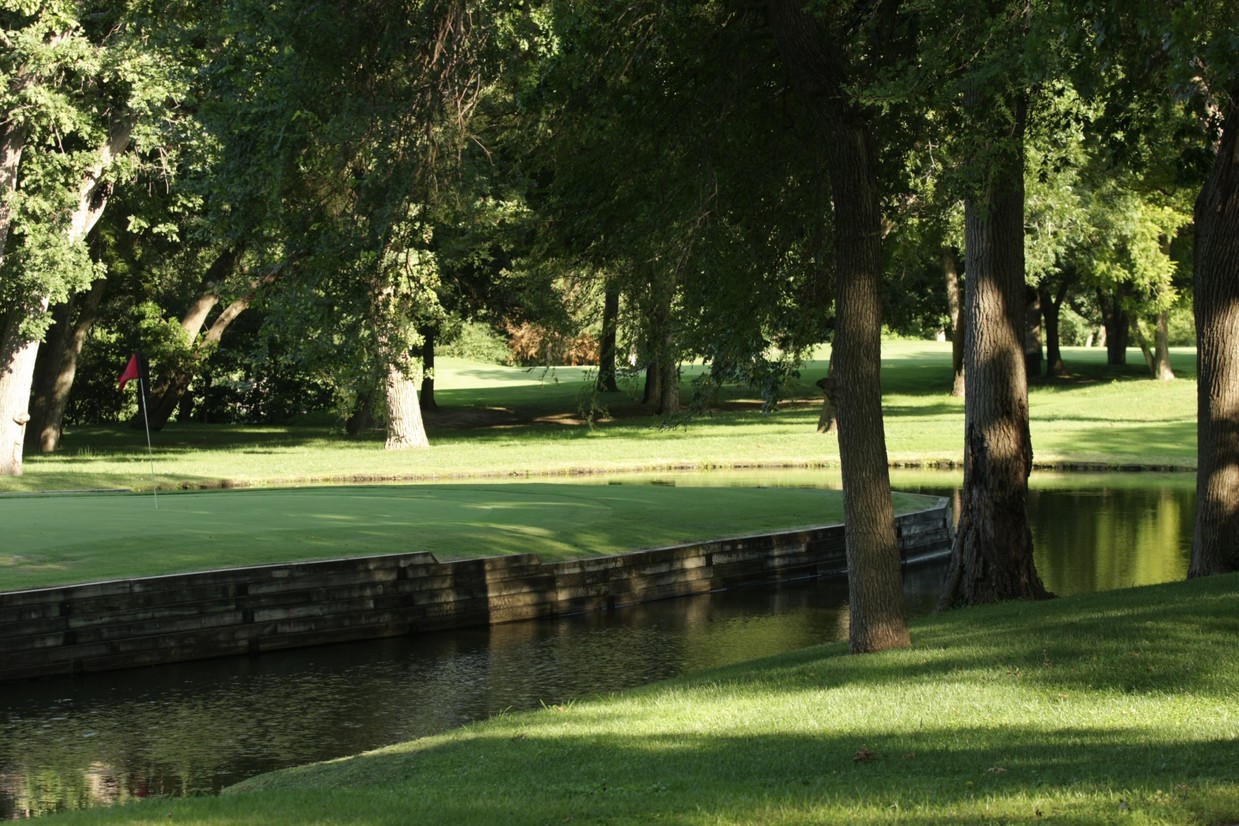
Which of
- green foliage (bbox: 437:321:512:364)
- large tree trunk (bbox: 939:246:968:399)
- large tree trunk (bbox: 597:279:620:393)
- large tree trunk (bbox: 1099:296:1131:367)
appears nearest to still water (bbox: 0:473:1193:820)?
large tree trunk (bbox: 597:279:620:393)

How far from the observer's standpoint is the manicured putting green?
50.3 ft

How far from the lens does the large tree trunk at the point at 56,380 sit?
38.8m

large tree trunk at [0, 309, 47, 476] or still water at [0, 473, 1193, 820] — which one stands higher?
large tree trunk at [0, 309, 47, 476]

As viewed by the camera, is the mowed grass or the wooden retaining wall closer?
the wooden retaining wall

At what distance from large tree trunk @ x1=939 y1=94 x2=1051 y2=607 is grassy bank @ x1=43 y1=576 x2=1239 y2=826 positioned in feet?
8.67

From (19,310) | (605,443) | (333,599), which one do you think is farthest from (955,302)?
(333,599)

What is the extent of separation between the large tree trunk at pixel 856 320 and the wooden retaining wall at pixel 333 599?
6.39 metres

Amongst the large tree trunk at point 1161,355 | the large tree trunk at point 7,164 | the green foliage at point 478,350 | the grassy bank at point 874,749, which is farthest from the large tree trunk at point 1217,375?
the green foliage at point 478,350

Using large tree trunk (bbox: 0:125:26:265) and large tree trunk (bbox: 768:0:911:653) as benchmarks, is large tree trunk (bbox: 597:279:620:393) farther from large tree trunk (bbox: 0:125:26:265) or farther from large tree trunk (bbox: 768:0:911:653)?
large tree trunk (bbox: 0:125:26:265)

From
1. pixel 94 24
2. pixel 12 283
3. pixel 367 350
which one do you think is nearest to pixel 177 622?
pixel 367 350

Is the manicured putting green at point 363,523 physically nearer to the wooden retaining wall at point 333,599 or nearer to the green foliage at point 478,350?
the wooden retaining wall at point 333,599

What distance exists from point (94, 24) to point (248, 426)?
80.8ft

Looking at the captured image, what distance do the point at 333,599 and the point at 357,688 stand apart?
2.10 metres

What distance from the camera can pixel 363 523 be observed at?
18.4 metres
